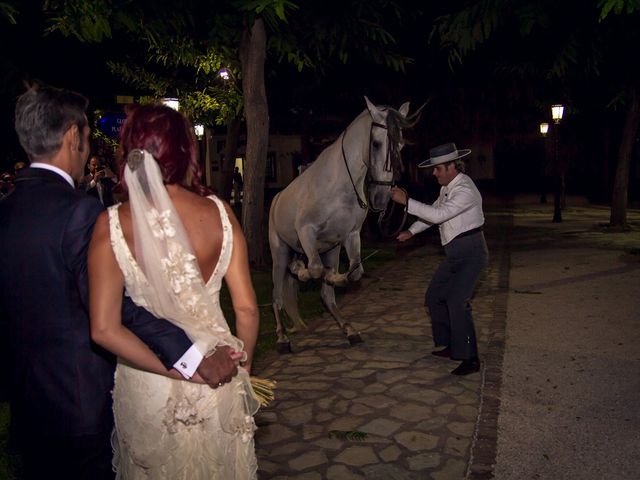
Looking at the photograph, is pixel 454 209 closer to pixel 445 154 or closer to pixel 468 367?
pixel 445 154

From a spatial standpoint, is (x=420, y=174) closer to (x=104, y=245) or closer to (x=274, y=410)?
(x=274, y=410)

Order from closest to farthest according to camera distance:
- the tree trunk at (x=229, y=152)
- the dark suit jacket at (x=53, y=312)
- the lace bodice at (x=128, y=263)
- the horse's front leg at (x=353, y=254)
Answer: the lace bodice at (x=128, y=263), the dark suit jacket at (x=53, y=312), the horse's front leg at (x=353, y=254), the tree trunk at (x=229, y=152)

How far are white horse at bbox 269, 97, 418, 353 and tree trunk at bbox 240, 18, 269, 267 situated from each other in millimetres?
4453

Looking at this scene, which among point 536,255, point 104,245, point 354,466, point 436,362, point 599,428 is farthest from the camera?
point 536,255

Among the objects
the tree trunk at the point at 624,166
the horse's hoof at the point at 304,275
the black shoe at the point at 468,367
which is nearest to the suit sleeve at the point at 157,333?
the horse's hoof at the point at 304,275

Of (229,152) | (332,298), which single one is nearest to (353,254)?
(332,298)

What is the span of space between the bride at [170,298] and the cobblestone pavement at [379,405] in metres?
1.77

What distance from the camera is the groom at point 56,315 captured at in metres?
2.29

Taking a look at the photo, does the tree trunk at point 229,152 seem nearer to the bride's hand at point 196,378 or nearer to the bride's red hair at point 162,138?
the bride's red hair at point 162,138

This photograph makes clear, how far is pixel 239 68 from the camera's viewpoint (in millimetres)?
12625

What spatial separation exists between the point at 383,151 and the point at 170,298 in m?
3.92

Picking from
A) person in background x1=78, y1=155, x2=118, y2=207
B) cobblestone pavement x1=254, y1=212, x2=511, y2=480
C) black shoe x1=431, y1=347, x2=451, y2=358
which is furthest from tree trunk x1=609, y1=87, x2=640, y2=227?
person in background x1=78, y1=155, x2=118, y2=207

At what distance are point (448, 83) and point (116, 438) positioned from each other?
54.6 feet

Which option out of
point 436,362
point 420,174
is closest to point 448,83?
point 420,174
